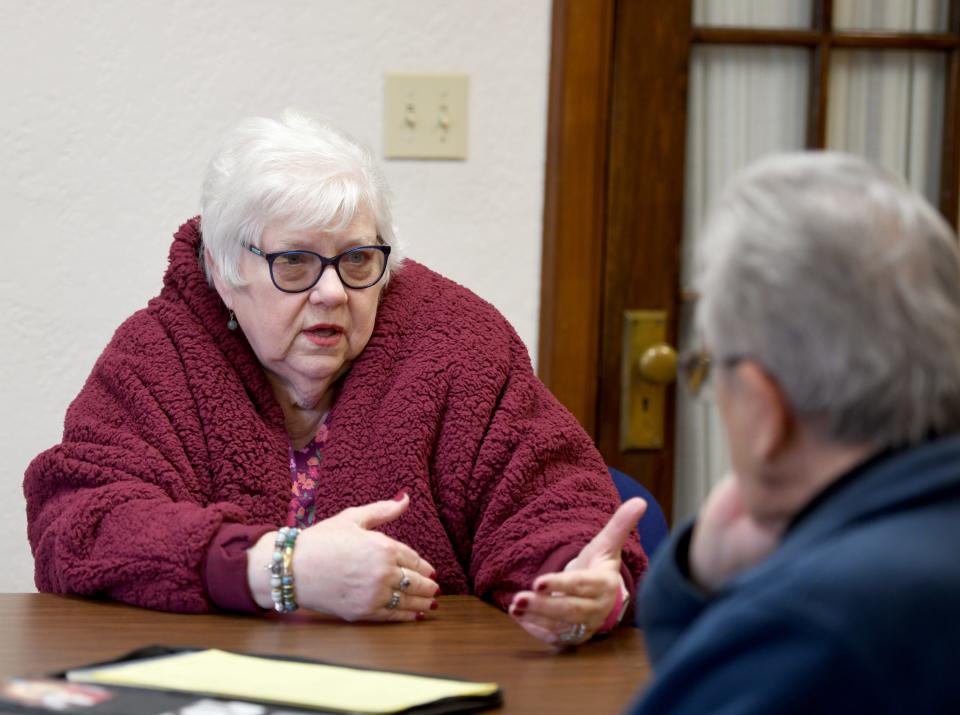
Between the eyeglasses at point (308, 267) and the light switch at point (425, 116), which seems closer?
the eyeglasses at point (308, 267)

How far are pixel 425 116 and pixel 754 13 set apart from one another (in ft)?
2.17

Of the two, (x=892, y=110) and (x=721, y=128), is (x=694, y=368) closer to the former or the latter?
(x=721, y=128)

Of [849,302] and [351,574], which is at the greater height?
[849,302]

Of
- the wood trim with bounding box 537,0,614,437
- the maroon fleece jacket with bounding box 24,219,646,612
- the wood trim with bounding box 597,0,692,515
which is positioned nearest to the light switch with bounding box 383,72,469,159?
the wood trim with bounding box 537,0,614,437

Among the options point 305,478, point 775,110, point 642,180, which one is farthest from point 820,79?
point 305,478

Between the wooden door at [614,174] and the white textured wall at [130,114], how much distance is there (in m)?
0.12

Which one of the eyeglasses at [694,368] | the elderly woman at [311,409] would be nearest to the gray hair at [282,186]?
the elderly woman at [311,409]

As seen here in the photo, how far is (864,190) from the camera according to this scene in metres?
0.75

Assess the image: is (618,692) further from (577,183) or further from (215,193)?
(577,183)

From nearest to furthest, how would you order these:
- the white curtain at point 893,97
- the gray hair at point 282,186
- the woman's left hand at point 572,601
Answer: the woman's left hand at point 572,601 → the gray hair at point 282,186 → the white curtain at point 893,97

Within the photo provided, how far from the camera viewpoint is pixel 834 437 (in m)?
0.75

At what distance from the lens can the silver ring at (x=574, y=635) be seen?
4.27 feet

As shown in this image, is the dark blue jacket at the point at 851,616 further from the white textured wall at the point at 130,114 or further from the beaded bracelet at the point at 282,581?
the white textured wall at the point at 130,114

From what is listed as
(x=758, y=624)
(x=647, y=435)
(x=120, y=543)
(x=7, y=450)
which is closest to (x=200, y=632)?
(x=120, y=543)
